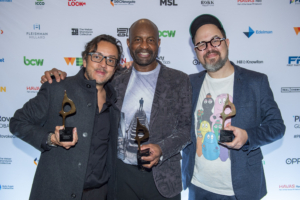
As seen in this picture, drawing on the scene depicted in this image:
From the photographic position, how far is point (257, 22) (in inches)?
117

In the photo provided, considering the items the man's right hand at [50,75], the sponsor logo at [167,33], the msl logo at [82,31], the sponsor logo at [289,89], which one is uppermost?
the msl logo at [82,31]

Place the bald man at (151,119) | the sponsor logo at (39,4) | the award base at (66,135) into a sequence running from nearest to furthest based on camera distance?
1. the award base at (66,135)
2. the bald man at (151,119)
3. the sponsor logo at (39,4)

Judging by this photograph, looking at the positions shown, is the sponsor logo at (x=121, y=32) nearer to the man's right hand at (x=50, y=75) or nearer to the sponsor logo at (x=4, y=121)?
the man's right hand at (x=50, y=75)

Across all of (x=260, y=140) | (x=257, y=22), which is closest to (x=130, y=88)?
(x=260, y=140)

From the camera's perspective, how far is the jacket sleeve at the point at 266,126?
4.92 ft

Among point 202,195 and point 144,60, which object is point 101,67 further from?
point 202,195

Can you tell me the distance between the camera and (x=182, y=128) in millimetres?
1720

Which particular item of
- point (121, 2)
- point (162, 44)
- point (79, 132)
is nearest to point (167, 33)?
point (162, 44)

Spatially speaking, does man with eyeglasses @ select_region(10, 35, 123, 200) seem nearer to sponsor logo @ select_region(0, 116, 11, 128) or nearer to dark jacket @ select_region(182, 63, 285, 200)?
dark jacket @ select_region(182, 63, 285, 200)

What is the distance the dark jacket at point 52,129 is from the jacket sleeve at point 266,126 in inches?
48.5

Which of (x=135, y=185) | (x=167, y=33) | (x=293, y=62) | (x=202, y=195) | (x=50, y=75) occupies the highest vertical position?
(x=167, y=33)

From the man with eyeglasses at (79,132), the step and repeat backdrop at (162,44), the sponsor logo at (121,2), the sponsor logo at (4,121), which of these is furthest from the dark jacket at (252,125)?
the sponsor logo at (4,121)

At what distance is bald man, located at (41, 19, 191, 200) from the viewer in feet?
5.29

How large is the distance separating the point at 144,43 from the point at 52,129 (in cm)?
105
